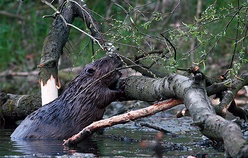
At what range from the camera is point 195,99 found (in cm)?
382

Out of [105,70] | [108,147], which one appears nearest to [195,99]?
[108,147]

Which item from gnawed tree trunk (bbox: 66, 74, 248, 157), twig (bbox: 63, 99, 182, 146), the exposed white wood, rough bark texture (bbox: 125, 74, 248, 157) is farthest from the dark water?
the exposed white wood

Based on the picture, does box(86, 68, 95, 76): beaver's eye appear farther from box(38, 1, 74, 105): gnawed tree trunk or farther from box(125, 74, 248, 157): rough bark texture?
box(38, 1, 74, 105): gnawed tree trunk

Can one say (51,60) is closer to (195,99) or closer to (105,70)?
(105,70)

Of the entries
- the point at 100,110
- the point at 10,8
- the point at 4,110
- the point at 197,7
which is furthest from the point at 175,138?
the point at 10,8

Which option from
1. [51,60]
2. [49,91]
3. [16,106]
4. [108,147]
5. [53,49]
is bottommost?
[108,147]

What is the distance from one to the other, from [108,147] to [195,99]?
1093mm

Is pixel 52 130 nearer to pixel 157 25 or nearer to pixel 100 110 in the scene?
pixel 100 110

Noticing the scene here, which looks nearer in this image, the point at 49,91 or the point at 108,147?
the point at 108,147

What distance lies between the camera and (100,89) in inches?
204

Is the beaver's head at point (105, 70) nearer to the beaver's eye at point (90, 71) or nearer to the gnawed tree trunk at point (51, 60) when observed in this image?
the beaver's eye at point (90, 71)

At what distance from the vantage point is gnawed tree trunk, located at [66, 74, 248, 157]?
3.10 meters

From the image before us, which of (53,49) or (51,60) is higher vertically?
(53,49)

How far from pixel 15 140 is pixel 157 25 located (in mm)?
4834
